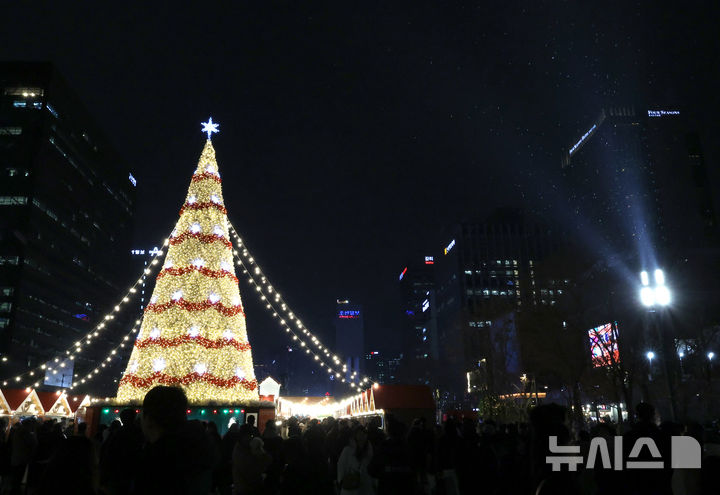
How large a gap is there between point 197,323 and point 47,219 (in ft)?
260

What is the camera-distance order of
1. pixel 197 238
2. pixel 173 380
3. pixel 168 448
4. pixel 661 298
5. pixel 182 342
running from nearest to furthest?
pixel 168 448 → pixel 661 298 → pixel 173 380 → pixel 182 342 → pixel 197 238

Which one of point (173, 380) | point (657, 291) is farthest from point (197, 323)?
point (657, 291)

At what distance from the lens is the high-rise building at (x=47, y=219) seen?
76875 mm

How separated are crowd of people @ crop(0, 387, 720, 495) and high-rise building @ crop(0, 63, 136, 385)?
77228 mm

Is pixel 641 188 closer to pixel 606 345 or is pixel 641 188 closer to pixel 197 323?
pixel 606 345

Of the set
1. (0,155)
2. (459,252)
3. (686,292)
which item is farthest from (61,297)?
(686,292)

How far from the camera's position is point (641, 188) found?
3499 inches

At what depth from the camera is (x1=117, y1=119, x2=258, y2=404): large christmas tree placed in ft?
62.3

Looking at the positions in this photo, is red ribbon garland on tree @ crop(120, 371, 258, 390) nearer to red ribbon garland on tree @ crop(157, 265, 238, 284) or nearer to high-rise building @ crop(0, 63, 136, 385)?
red ribbon garland on tree @ crop(157, 265, 238, 284)

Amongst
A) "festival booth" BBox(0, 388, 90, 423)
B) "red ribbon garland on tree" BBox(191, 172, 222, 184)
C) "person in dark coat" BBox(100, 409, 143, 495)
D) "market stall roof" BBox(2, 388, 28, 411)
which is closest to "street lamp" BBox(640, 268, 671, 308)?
"person in dark coat" BBox(100, 409, 143, 495)

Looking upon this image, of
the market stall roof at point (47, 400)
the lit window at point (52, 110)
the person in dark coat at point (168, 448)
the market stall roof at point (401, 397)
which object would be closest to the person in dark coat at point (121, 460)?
the person in dark coat at point (168, 448)

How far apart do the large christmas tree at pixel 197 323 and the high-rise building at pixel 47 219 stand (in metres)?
66.5

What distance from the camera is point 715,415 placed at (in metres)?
34.7

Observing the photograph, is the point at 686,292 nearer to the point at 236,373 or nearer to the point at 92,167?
the point at 236,373
